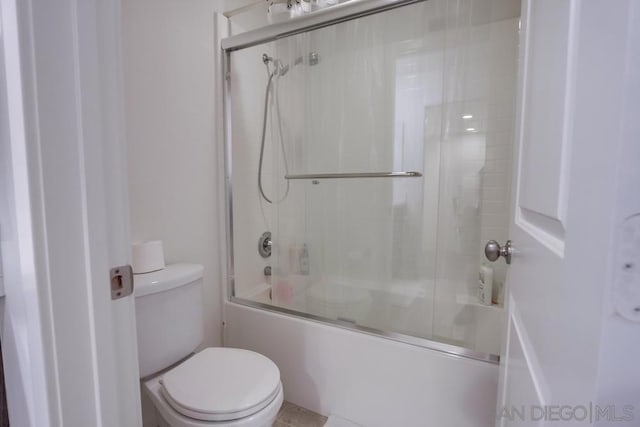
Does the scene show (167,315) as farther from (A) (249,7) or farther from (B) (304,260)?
(A) (249,7)

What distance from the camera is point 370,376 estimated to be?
127 centimetres

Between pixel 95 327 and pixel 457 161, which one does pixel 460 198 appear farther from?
pixel 95 327

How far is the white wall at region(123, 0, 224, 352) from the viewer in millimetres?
1210

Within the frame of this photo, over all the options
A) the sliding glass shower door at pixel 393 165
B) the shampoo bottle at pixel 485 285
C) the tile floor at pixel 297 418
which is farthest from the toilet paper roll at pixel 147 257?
the shampoo bottle at pixel 485 285

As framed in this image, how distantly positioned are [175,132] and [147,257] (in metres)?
0.59

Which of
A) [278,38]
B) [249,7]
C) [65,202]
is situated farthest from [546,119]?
[249,7]

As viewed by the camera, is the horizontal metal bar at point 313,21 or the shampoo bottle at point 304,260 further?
the shampoo bottle at point 304,260

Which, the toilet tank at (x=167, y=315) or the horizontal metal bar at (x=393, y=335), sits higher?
the toilet tank at (x=167, y=315)

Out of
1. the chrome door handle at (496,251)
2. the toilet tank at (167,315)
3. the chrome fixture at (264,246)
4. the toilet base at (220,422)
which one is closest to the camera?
the chrome door handle at (496,251)

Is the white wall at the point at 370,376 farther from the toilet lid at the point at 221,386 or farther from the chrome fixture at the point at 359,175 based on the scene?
the chrome fixture at the point at 359,175

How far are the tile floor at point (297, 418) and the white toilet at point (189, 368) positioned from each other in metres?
0.45

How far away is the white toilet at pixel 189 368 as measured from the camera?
0.90 metres

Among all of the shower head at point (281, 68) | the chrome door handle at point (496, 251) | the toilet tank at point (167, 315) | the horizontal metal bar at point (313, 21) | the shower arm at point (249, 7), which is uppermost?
the shower arm at point (249, 7)

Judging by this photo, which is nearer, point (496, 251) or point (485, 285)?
point (496, 251)
